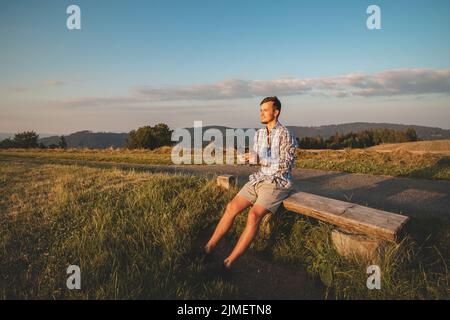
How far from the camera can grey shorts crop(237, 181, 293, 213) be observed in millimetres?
4156

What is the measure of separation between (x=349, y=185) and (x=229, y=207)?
478 centimetres

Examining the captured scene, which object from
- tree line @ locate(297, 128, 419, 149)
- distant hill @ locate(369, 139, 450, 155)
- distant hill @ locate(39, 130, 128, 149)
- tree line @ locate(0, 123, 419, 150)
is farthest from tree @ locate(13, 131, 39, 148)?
distant hill @ locate(39, 130, 128, 149)

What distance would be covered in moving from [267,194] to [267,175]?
0.29 metres

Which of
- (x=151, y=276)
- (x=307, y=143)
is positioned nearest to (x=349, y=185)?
(x=151, y=276)

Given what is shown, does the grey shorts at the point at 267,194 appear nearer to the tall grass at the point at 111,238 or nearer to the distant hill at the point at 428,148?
the tall grass at the point at 111,238

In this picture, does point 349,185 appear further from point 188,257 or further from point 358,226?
point 188,257

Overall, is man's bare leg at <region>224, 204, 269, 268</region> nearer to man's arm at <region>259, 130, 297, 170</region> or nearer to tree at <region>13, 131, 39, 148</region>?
man's arm at <region>259, 130, 297, 170</region>

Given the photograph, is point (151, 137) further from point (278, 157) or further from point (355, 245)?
point (355, 245)

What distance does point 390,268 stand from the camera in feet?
11.4

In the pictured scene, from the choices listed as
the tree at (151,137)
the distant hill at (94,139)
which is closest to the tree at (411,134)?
the tree at (151,137)

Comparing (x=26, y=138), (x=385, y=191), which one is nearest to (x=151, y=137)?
(x=385, y=191)

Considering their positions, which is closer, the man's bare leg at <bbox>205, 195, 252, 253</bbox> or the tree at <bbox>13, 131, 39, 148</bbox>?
the man's bare leg at <bbox>205, 195, 252, 253</bbox>

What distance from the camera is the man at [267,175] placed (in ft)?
13.5
